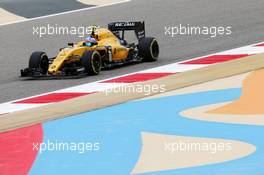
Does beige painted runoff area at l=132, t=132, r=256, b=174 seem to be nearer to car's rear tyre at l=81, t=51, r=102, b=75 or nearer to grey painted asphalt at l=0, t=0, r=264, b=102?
grey painted asphalt at l=0, t=0, r=264, b=102

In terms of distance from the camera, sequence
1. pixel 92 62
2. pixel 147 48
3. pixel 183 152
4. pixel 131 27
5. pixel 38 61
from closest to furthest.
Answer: pixel 183 152 < pixel 92 62 < pixel 38 61 < pixel 147 48 < pixel 131 27

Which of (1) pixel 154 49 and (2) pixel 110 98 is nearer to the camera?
(2) pixel 110 98

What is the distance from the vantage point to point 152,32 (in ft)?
58.7

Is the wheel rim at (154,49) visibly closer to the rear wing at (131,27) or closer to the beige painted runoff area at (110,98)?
the rear wing at (131,27)

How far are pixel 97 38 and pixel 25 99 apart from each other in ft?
8.72

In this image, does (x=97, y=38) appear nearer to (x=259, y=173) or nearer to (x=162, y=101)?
(x=162, y=101)

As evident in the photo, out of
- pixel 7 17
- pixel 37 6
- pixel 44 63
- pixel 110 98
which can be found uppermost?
pixel 37 6

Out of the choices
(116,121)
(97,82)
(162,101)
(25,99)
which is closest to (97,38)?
(97,82)

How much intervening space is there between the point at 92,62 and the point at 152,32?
15.9ft

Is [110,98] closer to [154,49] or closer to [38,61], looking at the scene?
[38,61]

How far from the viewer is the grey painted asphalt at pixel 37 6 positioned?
20.9 m

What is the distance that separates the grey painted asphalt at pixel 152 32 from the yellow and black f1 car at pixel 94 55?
176 mm

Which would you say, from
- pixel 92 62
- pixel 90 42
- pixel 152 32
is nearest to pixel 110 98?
pixel 92 62

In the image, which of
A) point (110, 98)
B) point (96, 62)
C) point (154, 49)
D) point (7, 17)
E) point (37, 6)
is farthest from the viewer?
point (37, 6)
